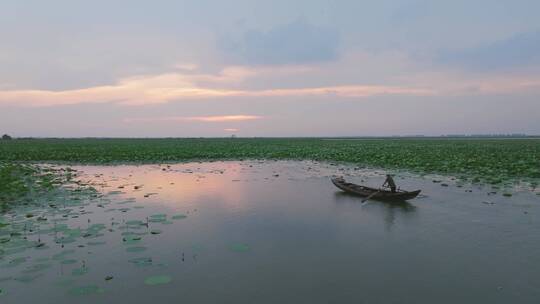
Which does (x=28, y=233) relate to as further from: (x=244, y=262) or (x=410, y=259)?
(x=410, y=259)

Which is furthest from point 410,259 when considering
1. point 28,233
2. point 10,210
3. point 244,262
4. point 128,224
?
point 10,210

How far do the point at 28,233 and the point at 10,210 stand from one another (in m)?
3.13

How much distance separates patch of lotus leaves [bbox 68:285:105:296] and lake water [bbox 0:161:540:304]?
0.02m

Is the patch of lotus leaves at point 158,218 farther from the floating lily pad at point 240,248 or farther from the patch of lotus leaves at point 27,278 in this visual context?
the patch of lotus leaves at point 27,278

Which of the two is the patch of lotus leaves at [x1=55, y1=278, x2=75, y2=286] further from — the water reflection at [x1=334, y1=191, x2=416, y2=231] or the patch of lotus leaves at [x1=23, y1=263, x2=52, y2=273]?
the water reflection at [x1=334, y1=191, x2=416, y2=231]

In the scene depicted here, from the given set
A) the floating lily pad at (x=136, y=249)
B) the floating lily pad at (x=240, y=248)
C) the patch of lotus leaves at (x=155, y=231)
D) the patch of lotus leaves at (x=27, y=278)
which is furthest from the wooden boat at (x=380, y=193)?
the patch of lotus leaves at (x=27, y=278)

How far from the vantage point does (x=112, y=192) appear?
13812mm

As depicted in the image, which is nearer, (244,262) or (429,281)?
(429,281)

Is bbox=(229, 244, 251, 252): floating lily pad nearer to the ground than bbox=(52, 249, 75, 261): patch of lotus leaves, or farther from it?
nearer to the ground

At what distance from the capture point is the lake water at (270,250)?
209 inches

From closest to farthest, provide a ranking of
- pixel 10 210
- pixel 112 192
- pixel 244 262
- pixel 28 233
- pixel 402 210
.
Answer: pixel 244 262, pixel 28 233, pixel 10 210, pixel 402 210, pixel 112 192

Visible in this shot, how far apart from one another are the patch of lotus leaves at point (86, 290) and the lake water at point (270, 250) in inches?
0.6

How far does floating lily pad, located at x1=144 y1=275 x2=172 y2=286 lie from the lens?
5.58 metres

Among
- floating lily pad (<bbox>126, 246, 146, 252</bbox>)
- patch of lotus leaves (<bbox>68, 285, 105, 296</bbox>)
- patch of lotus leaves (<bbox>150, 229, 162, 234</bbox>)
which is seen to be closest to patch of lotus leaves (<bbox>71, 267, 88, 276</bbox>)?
patch of lotus leaves (<bbox>68, 285, 105, 296</bbox>)
